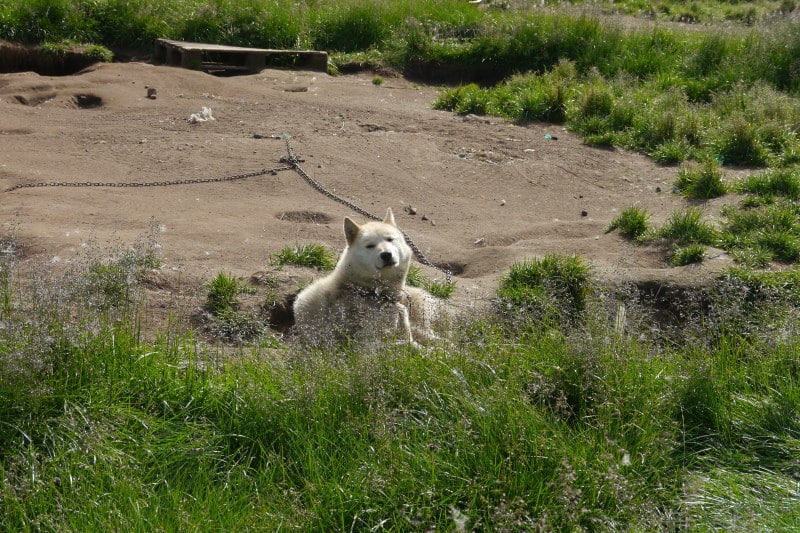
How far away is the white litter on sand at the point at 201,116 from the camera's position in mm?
11051

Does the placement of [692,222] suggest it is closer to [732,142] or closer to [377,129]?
[732,142]

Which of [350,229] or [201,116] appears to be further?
[201,116]

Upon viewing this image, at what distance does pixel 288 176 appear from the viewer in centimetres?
944

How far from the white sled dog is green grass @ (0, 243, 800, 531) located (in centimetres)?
99

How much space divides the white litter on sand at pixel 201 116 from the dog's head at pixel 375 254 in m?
5.40

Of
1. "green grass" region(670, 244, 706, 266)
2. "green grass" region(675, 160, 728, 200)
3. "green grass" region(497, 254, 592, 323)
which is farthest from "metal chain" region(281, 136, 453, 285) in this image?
"green grass" region(675, 160, 728, 200)

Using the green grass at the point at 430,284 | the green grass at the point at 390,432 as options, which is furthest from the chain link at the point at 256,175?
the green grass at the point at 390,432

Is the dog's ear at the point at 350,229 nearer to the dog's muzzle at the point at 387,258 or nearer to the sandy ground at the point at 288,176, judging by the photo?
the dog's muzzle at the point at 387,258

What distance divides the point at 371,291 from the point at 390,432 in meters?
2.27

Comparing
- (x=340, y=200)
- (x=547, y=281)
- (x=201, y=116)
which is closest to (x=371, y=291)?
(x=547, y=281)

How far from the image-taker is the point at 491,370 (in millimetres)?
4535

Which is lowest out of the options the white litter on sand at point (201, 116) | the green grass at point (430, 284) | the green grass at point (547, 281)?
the green grass at point (430, 284)

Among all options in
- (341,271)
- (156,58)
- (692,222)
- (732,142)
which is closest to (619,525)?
(341,271)

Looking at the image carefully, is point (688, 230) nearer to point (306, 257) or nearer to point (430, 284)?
point (430, 284)
